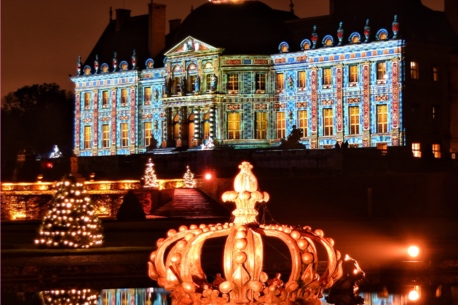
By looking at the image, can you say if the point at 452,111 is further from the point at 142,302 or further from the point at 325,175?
the point at 142,302

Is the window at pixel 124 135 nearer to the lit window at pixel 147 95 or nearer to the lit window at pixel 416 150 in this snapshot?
the lit window at pixel 147 95

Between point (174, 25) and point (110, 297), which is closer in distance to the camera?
point (110, 297)

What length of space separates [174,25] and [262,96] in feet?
45.9

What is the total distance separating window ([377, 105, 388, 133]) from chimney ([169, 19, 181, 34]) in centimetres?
2149

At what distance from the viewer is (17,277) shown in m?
30.3

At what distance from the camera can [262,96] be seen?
7519 centimetres

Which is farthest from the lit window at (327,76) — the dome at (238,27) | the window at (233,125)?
the window at (233,125)

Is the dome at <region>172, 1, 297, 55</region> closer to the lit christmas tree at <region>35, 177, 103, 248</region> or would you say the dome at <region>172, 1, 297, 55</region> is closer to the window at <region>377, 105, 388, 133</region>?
the window at <region>377, 105, 388, 133</region>

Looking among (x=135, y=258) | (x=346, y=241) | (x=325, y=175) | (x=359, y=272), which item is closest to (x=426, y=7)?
(x=325, y=175)

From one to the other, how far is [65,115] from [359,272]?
84.3 m

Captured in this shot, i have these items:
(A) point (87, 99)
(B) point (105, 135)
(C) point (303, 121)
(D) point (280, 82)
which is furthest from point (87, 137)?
(C) point (303, 121)

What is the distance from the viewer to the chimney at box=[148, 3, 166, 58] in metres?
83.4

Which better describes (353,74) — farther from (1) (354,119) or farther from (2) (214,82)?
(2) (214,82)

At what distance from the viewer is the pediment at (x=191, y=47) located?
74938 millimetres
